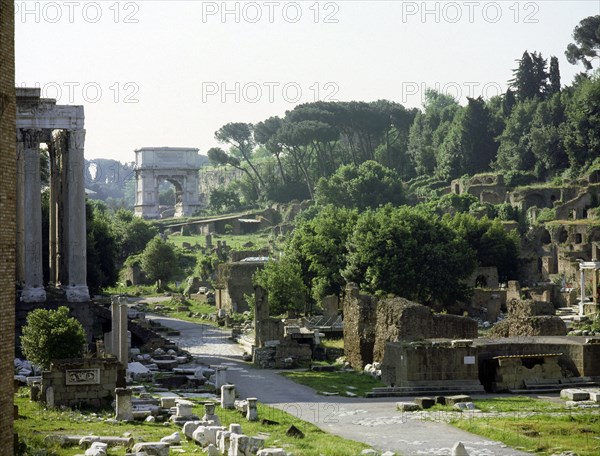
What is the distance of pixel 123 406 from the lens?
3412 centimetres

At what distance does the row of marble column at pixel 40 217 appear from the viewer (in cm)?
5531

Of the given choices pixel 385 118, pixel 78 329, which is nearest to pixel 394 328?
pixel 78 329

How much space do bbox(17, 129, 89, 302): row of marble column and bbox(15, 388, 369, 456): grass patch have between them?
17.9 meters

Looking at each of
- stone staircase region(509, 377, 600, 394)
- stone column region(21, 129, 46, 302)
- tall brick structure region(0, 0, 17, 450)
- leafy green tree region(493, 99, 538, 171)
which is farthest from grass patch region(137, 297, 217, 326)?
tall brick structure region(0, 0, 17, 450)

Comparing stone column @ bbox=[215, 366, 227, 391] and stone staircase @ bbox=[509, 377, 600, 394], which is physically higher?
stone column @ bbox=[215, 366, 227, 391]

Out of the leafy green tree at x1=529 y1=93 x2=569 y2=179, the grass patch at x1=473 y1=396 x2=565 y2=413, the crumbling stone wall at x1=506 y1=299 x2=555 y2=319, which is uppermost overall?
the leafy green tree at x1=529 y1=93 x2=569 y2=179

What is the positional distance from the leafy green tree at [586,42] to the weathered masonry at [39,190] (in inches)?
3371

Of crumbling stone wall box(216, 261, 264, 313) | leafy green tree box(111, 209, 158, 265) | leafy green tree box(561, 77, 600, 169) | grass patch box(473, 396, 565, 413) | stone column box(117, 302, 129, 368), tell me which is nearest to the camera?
grass patch box(473, 396, 565, 413)

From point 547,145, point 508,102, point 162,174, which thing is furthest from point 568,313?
point 162,174

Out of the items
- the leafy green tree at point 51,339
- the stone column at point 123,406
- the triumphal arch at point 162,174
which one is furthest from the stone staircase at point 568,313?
the triumphal arch at point 162,174

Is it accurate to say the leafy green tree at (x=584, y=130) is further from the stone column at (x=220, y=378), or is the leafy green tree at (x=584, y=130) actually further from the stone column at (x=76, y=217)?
the stone column at (x=220, y=378)

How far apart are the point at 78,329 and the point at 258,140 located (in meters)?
125

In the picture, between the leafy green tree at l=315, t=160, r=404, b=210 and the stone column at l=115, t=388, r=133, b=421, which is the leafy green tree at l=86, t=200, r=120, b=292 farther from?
the leafy green tree at l=315, t=160, r=404, b=210

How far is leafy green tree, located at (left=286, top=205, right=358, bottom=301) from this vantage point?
69625mm
